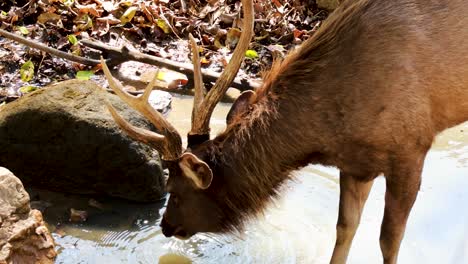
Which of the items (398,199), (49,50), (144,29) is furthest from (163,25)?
(398,199)

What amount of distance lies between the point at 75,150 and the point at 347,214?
6.34ft

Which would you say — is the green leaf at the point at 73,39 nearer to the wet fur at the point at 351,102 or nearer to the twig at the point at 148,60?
the twig at the point at 148,60

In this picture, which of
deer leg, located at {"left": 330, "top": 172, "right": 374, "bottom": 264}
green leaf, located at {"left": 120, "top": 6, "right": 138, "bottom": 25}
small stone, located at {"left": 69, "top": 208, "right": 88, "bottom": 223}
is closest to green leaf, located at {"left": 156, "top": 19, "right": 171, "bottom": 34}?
green leaf, located at {"left": 120, "top": 6, "right": 138, "bottom": 25}

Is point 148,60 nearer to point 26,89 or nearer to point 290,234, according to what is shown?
point 26,89

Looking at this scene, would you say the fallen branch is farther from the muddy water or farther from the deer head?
the deer head

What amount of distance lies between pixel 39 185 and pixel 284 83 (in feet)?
6.95

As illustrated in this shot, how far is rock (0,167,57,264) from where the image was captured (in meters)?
3.98

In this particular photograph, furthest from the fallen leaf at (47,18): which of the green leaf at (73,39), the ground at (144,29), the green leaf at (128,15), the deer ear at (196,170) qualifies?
the deer ear at (196,170)

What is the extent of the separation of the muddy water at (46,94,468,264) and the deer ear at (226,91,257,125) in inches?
20.2

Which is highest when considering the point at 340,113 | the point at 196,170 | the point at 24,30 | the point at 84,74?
the point at 340,113

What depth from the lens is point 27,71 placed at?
6578 mm

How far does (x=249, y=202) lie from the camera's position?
13.5ft

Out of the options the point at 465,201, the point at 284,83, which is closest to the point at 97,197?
the point at 284,83

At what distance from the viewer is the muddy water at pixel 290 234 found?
452 centimetres
